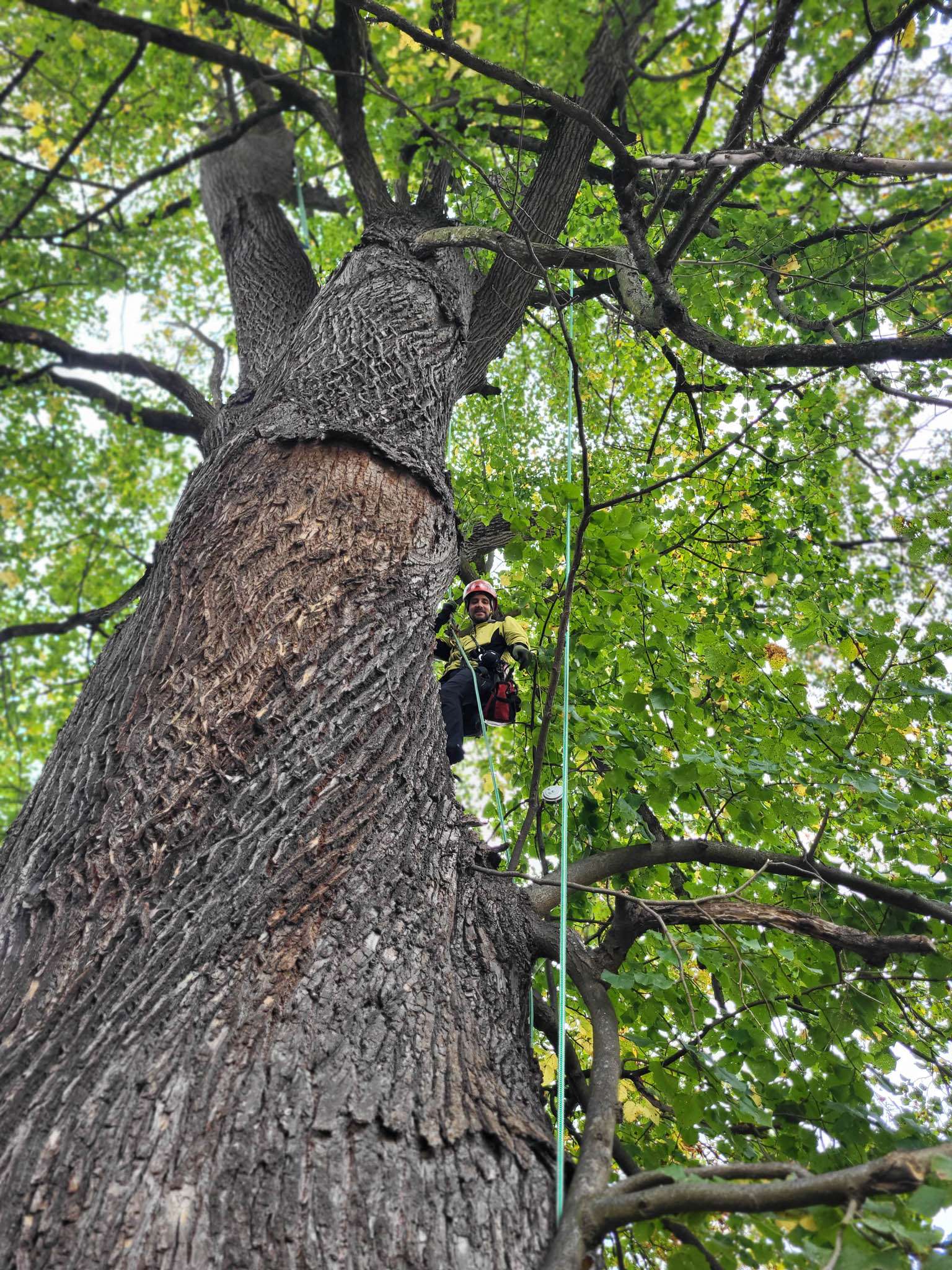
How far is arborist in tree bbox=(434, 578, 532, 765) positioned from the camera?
4223 mm

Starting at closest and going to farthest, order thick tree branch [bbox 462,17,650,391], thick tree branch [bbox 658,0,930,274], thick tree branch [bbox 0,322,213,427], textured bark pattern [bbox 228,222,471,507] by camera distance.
A: 1. thick tree branch [bbox 658,0,930,274]
2. textured bark pattern [bbox 228,222,471,507]
3. thick tree branch [bbox 462,17,650,391]
4. thick tree branch [bbox 0,322,213,427]

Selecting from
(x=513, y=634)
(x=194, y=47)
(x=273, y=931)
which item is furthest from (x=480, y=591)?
(x=273, y=931)

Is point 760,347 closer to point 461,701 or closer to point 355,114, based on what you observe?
point 461,701

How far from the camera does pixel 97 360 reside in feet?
19.9

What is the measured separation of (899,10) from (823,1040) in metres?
2.80

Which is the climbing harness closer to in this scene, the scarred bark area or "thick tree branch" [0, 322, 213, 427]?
the scarred bark area

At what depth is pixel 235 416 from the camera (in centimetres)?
360

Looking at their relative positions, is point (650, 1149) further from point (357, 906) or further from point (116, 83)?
point (116, 83)

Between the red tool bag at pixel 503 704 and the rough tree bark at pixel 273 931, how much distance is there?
1479 mm

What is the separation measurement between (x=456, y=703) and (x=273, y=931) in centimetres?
292

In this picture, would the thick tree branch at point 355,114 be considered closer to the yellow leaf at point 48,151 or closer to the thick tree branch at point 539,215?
the thick tree branch at point 539,215

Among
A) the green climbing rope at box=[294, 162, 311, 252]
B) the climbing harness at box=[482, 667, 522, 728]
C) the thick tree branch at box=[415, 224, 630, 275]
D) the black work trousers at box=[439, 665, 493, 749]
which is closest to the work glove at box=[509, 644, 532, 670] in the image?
the climbing harness at box=[482, 667, 522, 728]

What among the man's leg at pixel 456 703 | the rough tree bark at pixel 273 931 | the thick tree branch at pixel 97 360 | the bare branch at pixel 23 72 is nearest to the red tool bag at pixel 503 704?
the man's leg at pixel 456 703

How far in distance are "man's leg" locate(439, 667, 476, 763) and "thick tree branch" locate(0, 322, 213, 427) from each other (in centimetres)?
234
